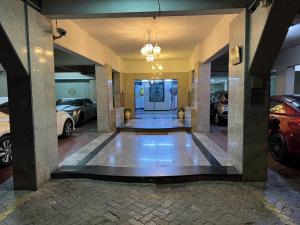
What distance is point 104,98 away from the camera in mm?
7688

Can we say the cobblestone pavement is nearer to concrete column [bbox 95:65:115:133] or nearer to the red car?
the red car

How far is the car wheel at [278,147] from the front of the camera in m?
4.33

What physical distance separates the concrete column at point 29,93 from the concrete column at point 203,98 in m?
4.94

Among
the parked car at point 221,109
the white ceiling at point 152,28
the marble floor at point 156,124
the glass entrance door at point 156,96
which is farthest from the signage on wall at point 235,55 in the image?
the glass entrance door at point 156,96

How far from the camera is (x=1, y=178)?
12.7ft

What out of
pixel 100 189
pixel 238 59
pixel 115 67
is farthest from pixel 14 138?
pixel 115 67

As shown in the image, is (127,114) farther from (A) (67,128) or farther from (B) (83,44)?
(B) (83,44)

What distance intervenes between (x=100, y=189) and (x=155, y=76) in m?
7.95

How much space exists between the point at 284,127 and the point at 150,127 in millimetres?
4607

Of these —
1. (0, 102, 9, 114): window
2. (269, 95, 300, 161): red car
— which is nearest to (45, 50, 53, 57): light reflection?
(0, 102, 9, 114): window

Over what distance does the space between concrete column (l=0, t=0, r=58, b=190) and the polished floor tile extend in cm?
111

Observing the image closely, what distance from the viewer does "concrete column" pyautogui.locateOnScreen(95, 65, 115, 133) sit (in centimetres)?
759

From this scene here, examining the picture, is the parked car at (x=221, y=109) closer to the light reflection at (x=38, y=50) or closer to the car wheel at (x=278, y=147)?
the car wheel at (x=278, y=147)

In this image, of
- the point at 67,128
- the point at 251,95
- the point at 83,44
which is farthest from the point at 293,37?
the point at 67,128
